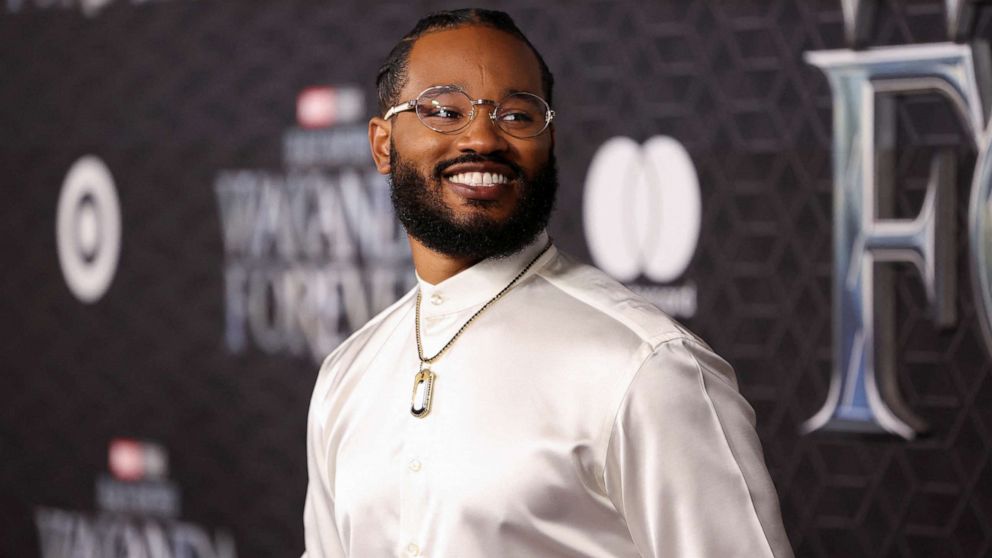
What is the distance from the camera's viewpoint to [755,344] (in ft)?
7.12

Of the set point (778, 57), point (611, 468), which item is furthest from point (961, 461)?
point (611, 468)

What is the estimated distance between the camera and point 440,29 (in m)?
1.33

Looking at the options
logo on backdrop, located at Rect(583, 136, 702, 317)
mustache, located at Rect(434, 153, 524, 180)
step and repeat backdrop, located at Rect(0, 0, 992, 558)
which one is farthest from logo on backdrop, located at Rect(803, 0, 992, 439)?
mustache, located at Rect(434, 153, 524, 180)

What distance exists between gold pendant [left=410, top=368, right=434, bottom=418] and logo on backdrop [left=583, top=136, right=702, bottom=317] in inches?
38.4

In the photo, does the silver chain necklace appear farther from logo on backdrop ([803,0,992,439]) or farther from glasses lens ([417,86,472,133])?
logo on backdrop ([803,0,992,439])

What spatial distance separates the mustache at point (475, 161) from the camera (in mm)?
1268

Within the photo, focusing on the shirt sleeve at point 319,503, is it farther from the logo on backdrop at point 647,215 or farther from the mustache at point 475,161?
the logo on backdrop at point 647,215

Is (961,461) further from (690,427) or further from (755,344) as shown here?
(690,427)

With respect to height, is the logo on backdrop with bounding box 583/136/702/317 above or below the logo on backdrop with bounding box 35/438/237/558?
above

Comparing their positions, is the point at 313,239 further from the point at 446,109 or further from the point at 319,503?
the point at 446,109

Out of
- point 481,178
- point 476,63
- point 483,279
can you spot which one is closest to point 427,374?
point 483,279

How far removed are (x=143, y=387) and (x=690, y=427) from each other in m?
2.19

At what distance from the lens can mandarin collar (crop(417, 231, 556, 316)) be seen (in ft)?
4.45

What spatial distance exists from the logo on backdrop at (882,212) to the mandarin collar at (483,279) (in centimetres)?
85
